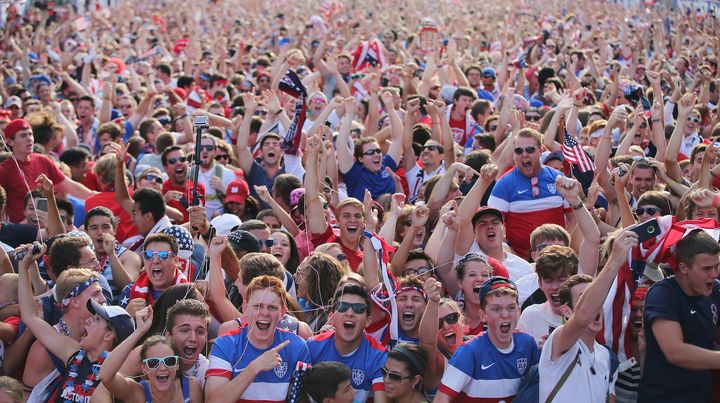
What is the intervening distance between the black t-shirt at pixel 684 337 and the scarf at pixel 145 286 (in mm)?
2952

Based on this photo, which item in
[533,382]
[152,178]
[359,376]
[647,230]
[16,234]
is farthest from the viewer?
[152,178]

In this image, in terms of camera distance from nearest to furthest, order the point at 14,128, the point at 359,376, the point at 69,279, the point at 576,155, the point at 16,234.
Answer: the point at 359,376
the point at 69,279
the point at 16,234
the point at 576,155
the point at 14,128

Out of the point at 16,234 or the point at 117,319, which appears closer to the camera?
the point at 117,319

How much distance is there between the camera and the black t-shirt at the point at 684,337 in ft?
16.3

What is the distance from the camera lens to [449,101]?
523 inches

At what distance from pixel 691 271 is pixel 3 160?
6256 mm

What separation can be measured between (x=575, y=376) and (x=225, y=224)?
3.82 m

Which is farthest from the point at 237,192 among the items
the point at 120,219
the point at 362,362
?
the point at 362,362

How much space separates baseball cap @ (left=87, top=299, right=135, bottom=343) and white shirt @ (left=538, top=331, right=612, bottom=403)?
2225 mm

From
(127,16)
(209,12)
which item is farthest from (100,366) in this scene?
(209,12)

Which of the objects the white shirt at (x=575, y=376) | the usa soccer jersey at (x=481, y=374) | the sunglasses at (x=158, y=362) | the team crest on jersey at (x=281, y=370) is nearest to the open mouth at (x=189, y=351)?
the sunglasses at (x=158, y=362)

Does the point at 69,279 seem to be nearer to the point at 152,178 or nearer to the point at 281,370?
the point at 281,370

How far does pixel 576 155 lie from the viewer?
8492 millimetres

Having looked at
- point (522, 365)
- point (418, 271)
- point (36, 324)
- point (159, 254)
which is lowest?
point (36, 324)
